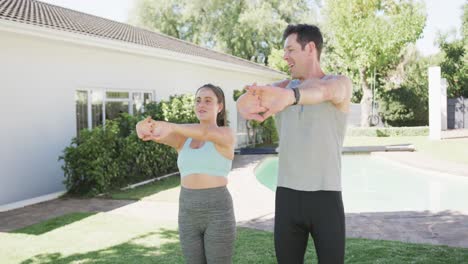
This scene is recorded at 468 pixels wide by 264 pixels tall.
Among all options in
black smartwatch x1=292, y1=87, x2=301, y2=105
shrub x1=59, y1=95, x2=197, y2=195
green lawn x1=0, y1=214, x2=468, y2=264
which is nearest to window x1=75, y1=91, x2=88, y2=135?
shrub x1=59, y1=95, x2=197, y2=195

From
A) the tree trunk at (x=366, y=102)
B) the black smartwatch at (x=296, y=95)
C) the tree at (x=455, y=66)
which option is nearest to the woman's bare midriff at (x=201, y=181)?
the black smartwatch at (x=296, y=95)

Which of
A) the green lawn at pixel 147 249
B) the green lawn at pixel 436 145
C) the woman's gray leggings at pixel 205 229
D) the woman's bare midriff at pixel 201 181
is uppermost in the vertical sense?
the woman's bare midriff at pixel 201 181

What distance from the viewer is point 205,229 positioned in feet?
Result: 9.37

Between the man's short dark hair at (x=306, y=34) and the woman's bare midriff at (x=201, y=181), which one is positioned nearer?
the man's short dark hair at (x=306, y=34)

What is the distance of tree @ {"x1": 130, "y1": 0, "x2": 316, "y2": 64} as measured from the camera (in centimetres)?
3406

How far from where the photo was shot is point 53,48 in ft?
30.7

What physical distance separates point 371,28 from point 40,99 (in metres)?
18.0

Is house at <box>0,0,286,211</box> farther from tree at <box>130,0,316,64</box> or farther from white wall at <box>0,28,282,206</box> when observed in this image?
tree at <box>130,0,316,64</box>

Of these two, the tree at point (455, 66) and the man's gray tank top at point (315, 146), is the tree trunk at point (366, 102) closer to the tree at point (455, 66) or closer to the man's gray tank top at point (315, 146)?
the tree at point (455, 66)

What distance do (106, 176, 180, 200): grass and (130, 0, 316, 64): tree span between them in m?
24.6

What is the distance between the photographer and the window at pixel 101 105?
10.3m

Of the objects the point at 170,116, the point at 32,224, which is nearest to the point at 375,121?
the point at 170,116

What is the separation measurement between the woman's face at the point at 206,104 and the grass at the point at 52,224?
4150 millimetres

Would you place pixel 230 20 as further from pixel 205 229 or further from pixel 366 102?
pixel 205 229
